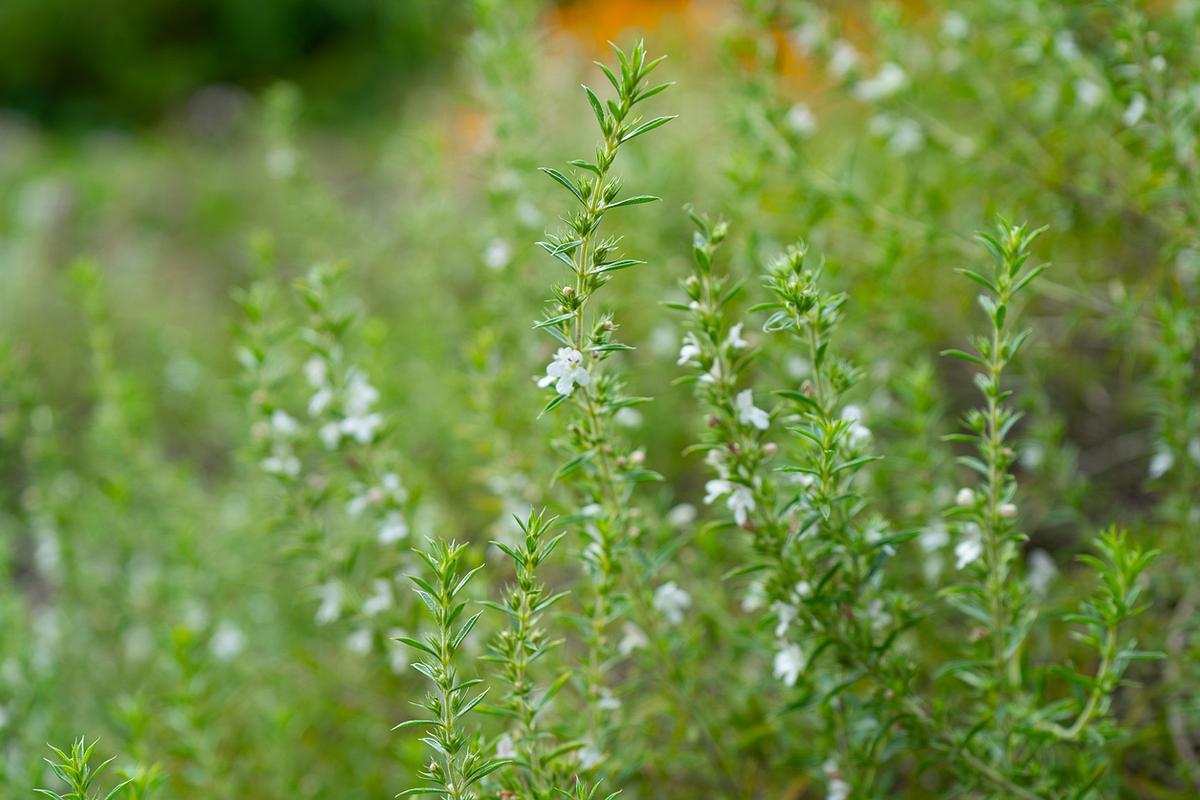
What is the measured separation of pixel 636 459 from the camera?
164 centimetres

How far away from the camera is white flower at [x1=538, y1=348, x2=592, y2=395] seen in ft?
4.75

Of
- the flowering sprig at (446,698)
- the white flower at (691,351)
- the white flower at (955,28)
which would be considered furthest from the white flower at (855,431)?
the white flower at (955,28)

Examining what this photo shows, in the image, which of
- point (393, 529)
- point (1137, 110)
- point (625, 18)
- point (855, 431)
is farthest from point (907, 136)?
point (625, 18)

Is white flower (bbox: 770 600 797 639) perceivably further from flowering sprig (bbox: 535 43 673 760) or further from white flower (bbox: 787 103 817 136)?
white flower (bbox: 787 103 817 136)

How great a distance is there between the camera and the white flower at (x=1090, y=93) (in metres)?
2.45

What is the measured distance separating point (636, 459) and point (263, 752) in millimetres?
1543

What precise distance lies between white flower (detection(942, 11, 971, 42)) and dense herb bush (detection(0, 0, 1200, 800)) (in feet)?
0.06

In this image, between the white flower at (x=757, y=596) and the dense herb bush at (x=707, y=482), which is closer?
the dense herb bush at (x=707, y=482)

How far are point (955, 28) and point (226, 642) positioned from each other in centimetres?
268

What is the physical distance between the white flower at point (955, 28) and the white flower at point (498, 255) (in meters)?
1.39

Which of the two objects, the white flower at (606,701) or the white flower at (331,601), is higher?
the white flower at (331,601)

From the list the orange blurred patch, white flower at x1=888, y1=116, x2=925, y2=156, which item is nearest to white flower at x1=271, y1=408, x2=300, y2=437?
white flower at x1=888, y1=116, x2=925, y2=156

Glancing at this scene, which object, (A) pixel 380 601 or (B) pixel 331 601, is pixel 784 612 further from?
(B) pixel 331 601

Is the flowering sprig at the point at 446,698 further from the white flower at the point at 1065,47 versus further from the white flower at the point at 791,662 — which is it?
the white flower at the point at 1065,47
